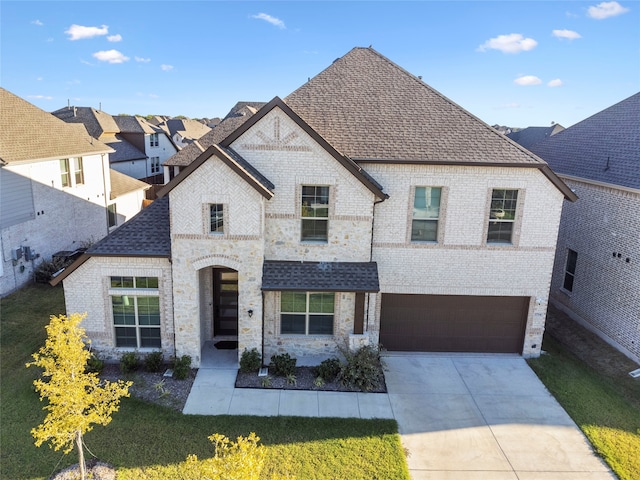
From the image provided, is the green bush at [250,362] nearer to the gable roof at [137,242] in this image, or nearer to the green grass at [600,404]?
the gable roof at [137,242]

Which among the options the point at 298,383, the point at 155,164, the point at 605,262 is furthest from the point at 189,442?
the point at 155,164

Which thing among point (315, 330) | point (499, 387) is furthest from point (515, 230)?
point (315, 330)

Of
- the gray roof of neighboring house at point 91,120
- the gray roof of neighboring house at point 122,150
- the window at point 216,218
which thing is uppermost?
the gray roof of neighboring house at point 91,120

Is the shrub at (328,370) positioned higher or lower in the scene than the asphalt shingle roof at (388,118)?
lower

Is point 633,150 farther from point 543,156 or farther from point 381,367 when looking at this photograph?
A: point 381,367

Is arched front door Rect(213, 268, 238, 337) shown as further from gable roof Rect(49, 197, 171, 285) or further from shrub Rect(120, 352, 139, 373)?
shrub Rect(120, 352, 139, 373)

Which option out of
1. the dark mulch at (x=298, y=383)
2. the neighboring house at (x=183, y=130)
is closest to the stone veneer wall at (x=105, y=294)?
the dark mulch at (x=298, y=383)
